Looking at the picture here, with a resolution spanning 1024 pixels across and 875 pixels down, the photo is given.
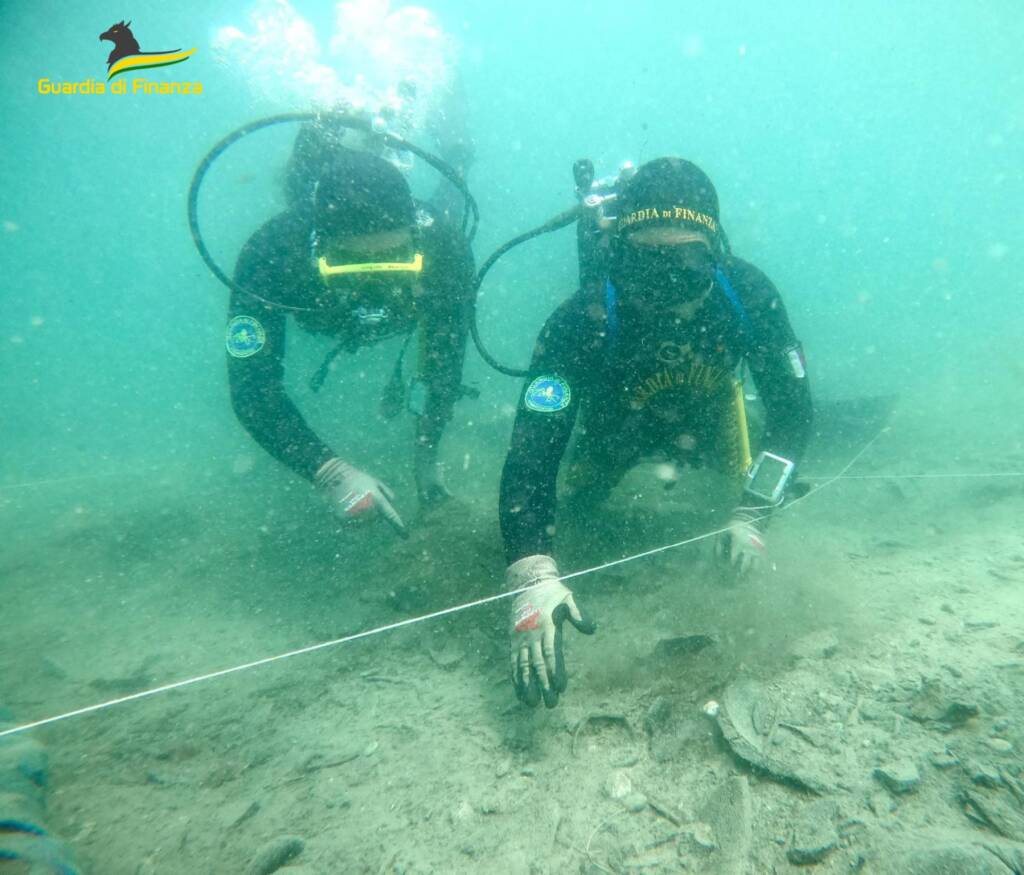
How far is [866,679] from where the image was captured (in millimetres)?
2158

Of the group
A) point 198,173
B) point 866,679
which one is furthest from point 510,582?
point 198,173

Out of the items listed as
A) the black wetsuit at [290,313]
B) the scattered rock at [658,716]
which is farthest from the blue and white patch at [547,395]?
the scattered rock at [658,716]

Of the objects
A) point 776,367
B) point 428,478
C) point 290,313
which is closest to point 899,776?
point 776,367

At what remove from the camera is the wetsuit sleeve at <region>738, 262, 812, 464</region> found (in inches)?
133

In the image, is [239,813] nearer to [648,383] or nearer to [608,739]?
[608,739]

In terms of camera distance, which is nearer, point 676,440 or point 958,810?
point 958,810

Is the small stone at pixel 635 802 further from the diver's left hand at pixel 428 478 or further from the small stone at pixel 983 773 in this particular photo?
the diver's left hand at pixel 428 478

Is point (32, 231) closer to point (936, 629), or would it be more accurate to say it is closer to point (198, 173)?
point (198, 173)

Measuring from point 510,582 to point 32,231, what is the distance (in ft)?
309

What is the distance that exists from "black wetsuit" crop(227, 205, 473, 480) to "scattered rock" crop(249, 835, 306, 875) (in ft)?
7.19

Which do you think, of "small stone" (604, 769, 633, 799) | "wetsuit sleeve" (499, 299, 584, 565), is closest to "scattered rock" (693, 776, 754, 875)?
"small stone" (604, 769, 633, 799)

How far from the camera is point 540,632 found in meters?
2.36

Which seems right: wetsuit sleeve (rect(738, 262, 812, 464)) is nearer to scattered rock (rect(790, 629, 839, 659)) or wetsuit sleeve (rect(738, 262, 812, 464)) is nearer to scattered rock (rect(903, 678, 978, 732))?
scattered rock (rect(790, 629, 839, 659))

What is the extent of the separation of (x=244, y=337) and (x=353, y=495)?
1.60 m
